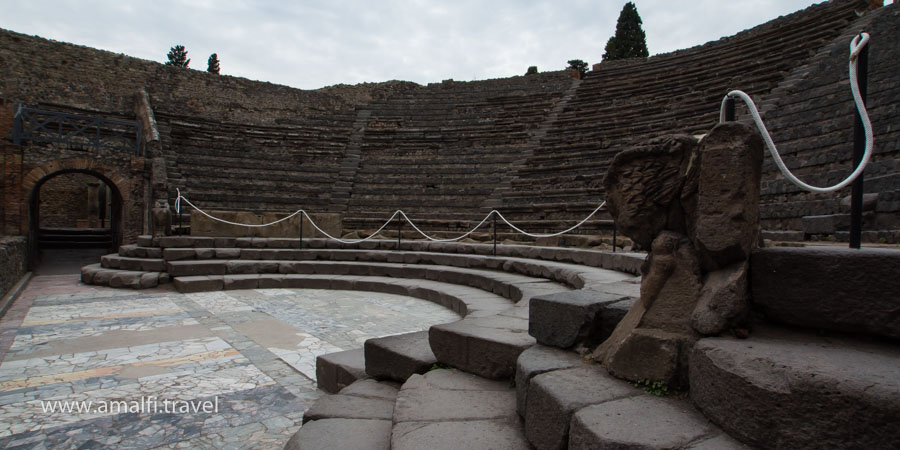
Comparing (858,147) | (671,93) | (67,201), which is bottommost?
(67,201)

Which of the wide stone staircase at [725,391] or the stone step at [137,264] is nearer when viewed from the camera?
the wide stone staircase at [725,391]

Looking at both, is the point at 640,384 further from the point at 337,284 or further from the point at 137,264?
the point at 137,264

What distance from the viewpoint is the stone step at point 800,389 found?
4.24 ft

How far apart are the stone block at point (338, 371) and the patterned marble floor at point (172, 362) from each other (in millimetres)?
89

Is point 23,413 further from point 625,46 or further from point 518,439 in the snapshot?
point 625,46

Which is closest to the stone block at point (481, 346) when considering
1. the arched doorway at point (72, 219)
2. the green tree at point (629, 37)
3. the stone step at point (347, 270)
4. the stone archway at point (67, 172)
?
the stone step at point (347, 270)

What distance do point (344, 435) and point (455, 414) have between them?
1.85 feet

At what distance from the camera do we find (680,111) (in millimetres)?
13445

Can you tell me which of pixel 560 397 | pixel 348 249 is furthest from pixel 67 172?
pixel 560 397

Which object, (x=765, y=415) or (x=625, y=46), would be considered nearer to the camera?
(x=765, y=415)

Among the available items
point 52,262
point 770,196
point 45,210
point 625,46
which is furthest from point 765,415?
point 625,46

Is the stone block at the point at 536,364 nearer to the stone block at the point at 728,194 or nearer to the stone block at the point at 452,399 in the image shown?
the stone block at the point at 452,399

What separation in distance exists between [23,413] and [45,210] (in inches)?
932

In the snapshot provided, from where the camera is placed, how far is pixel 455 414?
226 centimetres
